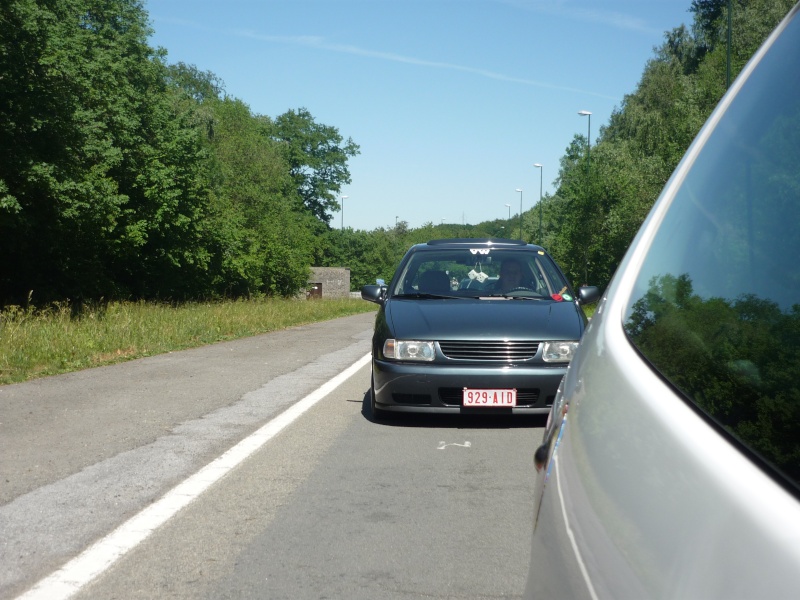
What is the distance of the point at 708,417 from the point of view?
4.71ft

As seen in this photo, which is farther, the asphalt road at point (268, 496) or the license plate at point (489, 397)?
the license plate at point (489, 397)

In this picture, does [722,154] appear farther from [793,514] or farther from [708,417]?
[793,514]

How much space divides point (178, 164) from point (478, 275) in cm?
3799

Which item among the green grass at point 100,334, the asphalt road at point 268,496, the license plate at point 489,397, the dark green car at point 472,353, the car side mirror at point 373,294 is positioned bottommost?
the green grass at point 100,334

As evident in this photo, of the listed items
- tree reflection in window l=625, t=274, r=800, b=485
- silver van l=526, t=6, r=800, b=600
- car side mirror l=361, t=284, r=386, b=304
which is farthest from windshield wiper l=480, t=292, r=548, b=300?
tree reflection in window l=625, t=274, r=800, b=485

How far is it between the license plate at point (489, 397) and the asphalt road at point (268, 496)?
260mm

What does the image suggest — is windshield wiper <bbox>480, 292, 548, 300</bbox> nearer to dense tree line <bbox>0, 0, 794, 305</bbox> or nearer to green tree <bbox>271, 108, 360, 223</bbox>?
dense tree line <bbox>0, 0, 794, 305</bbox>

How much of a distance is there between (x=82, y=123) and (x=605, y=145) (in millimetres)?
45048

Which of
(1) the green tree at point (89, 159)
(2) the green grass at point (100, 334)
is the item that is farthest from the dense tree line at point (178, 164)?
(2) the green grass at point (100, 334)

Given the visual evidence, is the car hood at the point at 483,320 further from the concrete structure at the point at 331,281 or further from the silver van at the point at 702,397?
the concrete structure at the point at 331,281

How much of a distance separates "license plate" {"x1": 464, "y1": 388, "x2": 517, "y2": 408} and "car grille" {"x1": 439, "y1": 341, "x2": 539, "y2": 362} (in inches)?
11.1

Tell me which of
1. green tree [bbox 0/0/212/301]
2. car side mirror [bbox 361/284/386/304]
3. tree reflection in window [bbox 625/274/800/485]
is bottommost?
car side mirror [bbox 361/284/386/304]

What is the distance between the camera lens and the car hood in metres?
8.95

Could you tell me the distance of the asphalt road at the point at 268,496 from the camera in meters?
4.53
